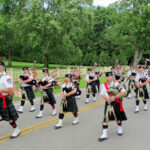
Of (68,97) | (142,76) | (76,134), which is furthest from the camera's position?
(142,76)

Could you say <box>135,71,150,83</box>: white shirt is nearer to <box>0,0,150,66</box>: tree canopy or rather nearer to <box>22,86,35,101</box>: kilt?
<box>22,86,35,101</box>: kilt

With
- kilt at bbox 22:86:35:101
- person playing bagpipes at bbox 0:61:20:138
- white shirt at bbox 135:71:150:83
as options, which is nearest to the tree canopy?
kilt at bbox 22:86:35:101

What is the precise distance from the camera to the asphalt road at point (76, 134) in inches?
203

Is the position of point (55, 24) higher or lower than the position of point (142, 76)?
higher

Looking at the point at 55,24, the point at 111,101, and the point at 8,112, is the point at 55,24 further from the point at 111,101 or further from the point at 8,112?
the point at 111,101

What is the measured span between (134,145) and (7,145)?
10.9ft

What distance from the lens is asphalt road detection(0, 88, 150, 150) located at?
516cm

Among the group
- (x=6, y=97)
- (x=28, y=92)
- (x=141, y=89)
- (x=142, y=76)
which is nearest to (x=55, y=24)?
(x=28, y=92)

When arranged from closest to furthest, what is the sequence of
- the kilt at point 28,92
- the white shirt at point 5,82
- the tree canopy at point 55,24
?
1. the white shirt at point 5,82
2. the kilt at point 28,92
3. the tree canopy at point 55,24

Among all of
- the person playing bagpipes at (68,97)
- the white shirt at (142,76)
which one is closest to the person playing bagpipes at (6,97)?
the person playing bagpipes at (68,97)

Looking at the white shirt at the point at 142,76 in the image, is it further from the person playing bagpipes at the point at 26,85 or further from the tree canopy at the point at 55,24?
the tree canopy at the point at 55,24

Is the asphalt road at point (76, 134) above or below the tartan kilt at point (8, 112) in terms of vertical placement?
below

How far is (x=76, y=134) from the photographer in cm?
600

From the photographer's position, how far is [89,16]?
25.8 m
